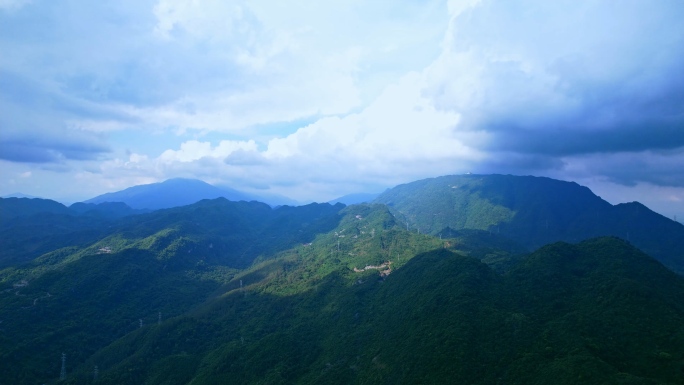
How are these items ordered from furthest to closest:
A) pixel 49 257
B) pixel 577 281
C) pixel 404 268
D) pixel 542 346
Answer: pixel 49 257 < pixel 404 268 < pixel 577 281 < pixel 542 346

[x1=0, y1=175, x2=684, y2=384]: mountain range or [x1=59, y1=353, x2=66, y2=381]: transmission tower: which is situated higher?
[x1=0, y1=175, x2=684, y2=384]: mountain range

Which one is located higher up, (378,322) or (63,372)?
(378,322)

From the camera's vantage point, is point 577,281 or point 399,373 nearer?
point 399,373

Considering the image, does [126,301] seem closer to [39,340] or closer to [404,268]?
[39,340]

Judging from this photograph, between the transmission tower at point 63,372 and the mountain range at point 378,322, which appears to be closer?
the mountain range at point 378,322

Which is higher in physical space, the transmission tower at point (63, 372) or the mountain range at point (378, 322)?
the mountain range at point (378, 322)

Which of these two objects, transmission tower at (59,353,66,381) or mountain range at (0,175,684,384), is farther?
transmission tower at (59,353,66,381)

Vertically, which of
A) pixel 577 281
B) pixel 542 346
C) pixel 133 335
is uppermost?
pixel 577 281

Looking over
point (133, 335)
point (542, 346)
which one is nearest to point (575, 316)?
point (542, 346)

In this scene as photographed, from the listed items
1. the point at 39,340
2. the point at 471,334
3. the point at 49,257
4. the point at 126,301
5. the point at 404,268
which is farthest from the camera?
the point at 49,257

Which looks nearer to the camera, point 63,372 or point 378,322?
point 378,322

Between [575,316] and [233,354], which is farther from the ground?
[575,316]
